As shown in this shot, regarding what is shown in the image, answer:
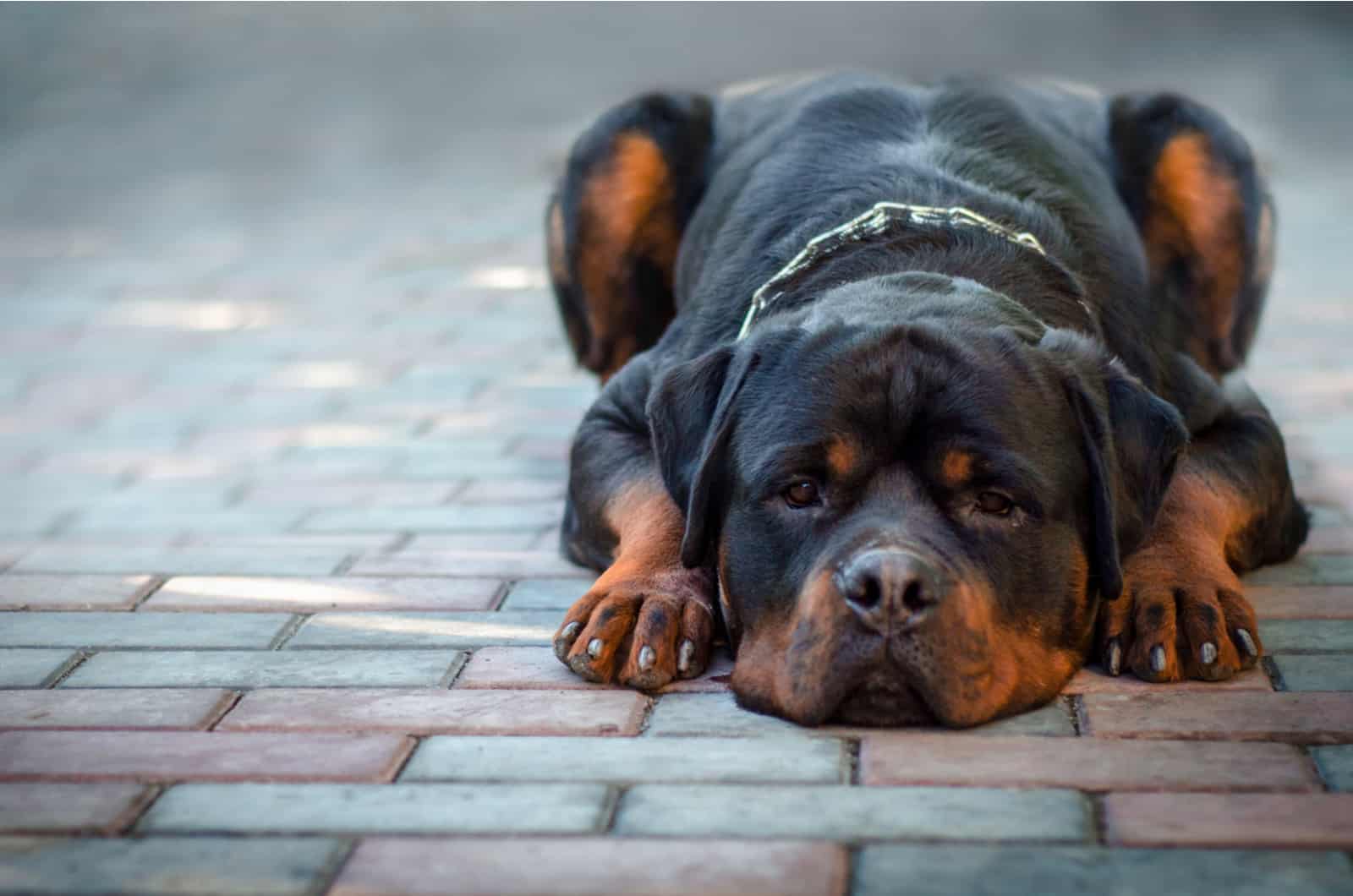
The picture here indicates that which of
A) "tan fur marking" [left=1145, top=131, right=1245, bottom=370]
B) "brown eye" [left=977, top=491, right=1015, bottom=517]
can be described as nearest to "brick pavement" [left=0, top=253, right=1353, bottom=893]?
"brown eye" [left=977, top=491, right=1015, bottom=517]

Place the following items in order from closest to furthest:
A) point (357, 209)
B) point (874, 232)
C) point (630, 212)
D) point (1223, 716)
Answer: point (1223, 716) < point (874, 232) < point (630, 212) < point (357, 209)

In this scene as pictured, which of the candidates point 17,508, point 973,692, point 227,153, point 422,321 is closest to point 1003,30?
point 227,153

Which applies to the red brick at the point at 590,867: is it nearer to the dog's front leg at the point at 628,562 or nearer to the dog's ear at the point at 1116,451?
the dog's front leg at the point at 628,562

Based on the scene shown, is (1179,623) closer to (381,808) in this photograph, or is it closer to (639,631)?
(639,631)

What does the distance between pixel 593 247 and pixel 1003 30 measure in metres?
12.4

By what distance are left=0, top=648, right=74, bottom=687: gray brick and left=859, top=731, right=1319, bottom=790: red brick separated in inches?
60.8

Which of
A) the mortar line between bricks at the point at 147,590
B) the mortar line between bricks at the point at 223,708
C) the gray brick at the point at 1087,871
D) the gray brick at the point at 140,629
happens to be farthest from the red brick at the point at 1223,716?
the mortar line between bricks at the point at 147,590

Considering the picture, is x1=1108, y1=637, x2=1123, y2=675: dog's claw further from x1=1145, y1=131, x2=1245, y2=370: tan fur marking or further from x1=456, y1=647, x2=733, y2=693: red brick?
x1=1145, y1=131, x2=1245, y2=370: tan fur marking

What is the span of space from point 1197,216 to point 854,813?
9.83ft

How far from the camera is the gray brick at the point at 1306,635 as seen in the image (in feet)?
11.0

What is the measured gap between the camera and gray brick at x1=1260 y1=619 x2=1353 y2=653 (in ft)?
11.0

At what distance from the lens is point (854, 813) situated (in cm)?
257

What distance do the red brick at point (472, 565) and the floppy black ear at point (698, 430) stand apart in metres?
0.65

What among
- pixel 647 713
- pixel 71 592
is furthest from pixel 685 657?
pixel 71 592
